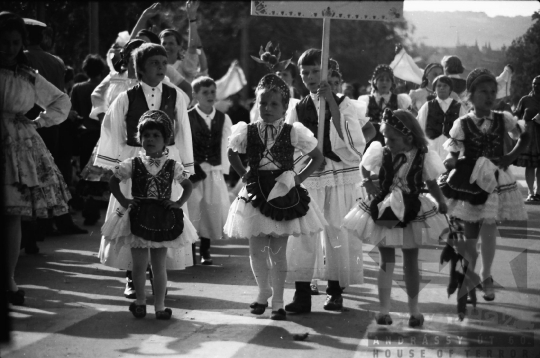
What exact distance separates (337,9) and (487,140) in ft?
5.10

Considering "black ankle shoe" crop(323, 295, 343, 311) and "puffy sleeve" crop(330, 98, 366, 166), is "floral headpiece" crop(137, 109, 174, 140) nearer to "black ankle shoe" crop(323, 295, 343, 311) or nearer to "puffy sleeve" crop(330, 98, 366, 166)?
"puffy sleeve" crop(330, 98, 366, 166)

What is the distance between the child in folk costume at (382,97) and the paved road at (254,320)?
3.54 meters

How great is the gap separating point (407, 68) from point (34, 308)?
821cm

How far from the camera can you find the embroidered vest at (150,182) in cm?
616

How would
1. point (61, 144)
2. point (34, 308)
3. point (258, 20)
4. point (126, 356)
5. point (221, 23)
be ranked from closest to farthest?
point (126, 356) → point (34, 308) → point (61, 144) → point (258, 20) → point (221, 23)

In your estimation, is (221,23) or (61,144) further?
(221,23)

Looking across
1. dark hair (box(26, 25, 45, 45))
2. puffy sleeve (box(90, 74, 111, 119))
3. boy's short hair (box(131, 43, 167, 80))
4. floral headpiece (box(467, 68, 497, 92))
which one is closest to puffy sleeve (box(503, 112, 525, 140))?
floral headpiece (box(467, 68, 497, 92))

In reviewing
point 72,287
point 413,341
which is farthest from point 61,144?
point 413,341

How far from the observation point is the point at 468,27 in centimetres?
660

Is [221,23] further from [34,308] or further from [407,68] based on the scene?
[34,308]

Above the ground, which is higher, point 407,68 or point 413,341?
point 407,68

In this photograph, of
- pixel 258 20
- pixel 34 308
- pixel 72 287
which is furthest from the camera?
pixel 258 20

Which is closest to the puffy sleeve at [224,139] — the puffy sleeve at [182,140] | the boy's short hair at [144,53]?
the puffy sleeve at [182,140]

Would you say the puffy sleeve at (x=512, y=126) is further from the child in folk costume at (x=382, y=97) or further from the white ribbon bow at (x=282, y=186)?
the child in folk costume at (x=382, y=97)
